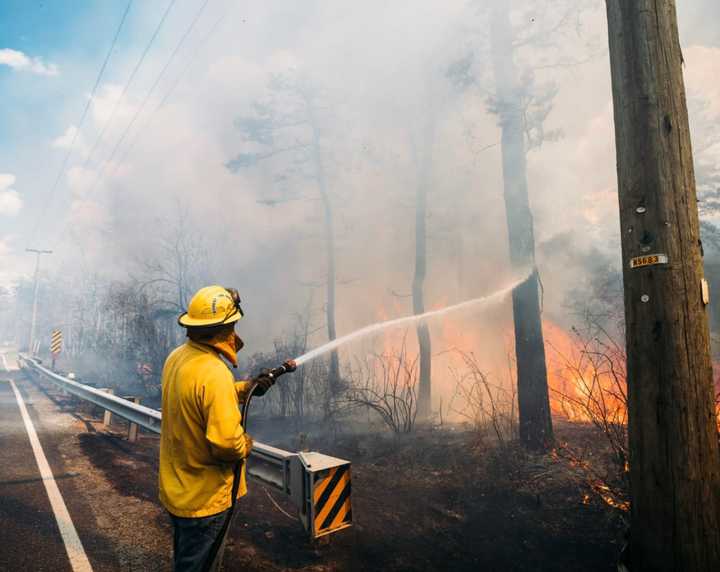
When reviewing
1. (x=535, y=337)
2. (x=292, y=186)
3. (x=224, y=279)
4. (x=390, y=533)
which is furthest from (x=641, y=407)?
(x=224, y=279)

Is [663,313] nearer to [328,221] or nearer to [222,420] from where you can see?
[222,420]

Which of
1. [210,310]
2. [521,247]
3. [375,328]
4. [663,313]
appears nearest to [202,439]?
[210,310]

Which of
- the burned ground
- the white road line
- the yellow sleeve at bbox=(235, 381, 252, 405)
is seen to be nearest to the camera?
the yellow sleeve at bbox=(235, 381, 252, 405)

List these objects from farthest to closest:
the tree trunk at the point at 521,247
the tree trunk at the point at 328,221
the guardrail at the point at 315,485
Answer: the tree trunk at the point at 328,221, the tree trunk at the point at 521,247, the guardrail at the point at 315,485

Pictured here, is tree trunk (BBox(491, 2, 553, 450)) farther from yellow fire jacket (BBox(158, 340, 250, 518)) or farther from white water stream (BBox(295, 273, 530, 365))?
yellow fire jacket (BBox(158, 340, 250, 518))

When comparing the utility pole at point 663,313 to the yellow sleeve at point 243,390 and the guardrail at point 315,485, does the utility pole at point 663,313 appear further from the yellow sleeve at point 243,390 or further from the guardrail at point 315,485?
the yellow sleeve at point 243,390

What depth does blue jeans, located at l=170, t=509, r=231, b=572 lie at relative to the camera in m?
2.54

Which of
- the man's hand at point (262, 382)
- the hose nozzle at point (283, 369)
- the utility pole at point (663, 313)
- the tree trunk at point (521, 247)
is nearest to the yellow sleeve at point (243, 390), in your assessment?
the man's hand at point (262, 382)

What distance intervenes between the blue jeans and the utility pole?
90.8 inches

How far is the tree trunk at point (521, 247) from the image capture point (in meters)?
7.02

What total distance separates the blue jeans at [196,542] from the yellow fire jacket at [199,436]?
62mm

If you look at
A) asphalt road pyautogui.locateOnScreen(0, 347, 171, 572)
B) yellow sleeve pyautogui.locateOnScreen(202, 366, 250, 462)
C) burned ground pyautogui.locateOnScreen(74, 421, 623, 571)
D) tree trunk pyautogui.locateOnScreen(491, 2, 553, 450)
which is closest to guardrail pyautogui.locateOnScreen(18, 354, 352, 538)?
burned ground pyautogui.locateOnScreen(74, 421, 623, 571)

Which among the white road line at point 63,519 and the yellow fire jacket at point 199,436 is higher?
the yellow fire jacket at point 199,436

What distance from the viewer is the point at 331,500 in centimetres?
366
